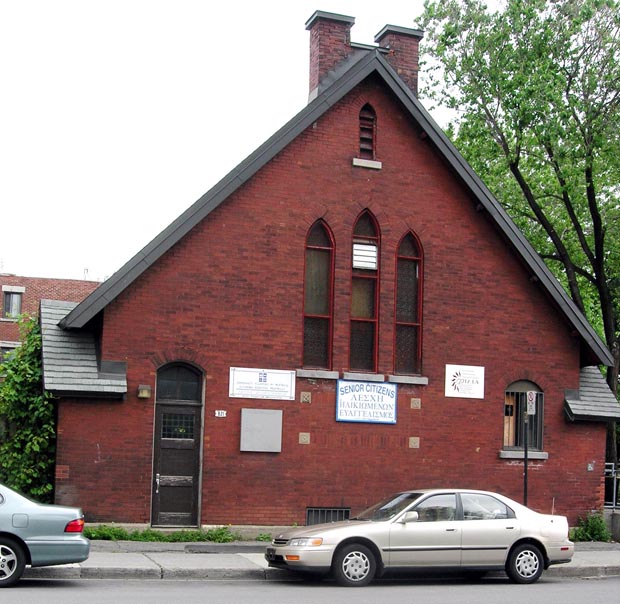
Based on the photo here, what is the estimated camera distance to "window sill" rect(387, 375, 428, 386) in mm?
20531

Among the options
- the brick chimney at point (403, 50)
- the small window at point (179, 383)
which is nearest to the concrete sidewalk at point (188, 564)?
the small window at point (179, 383)

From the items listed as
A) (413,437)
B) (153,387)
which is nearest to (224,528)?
(153,387)

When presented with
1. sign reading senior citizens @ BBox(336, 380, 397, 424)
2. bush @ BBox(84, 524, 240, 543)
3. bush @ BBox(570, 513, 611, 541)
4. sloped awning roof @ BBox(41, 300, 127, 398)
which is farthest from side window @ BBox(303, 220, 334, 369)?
A: bush @ BBox(570, 513, 611, 541)

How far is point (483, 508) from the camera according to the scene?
15633 mm

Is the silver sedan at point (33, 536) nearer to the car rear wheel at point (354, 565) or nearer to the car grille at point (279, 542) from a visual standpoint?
the car grille at point (279, 542)

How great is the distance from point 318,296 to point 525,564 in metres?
6.94

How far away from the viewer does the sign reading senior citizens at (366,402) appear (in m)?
20.2

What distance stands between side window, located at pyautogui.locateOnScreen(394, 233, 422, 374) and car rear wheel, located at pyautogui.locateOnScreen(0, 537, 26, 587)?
31.1ft

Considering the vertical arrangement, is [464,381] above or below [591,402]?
above

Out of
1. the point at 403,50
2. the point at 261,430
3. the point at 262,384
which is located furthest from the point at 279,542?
the point at 403,50

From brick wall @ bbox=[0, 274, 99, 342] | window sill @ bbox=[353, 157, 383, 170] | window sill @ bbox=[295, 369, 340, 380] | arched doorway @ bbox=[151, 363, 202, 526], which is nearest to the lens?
arched doorway @ bbox=[151, 363, 202, 526]

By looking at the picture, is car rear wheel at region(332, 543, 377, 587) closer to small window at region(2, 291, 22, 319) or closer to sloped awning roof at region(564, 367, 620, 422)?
sloped awning roof at region(564, 367, 620, 422)

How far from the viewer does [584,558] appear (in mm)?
18500

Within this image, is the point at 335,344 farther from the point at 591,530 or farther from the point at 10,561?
the point at 10,561
